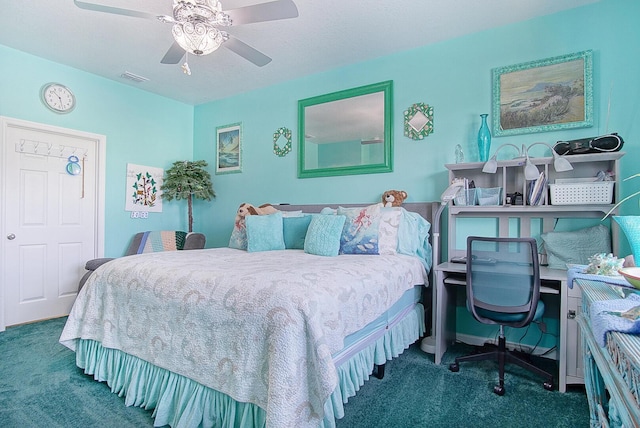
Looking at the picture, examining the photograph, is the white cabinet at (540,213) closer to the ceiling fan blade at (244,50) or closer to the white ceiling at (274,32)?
the white ceiling at (274,32)

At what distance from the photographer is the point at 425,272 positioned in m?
2.72

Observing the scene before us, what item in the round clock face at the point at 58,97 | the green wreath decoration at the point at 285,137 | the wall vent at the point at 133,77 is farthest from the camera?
the green wreath decoration at the point at 285,137

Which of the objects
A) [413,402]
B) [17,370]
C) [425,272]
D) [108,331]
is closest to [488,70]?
[425,272]

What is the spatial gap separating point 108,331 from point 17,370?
90 cm

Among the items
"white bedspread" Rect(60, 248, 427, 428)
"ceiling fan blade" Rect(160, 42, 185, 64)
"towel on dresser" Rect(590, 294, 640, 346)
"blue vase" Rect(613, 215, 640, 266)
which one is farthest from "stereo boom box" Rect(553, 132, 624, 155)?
"ceiling fan blade" Rect(160, 42, 185, 64)

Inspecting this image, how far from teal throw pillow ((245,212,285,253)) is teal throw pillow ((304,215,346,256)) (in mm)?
377

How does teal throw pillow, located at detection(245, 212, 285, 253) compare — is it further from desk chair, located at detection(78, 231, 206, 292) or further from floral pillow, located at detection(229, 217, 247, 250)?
desk chair, located at detection(78, 231, 206, 292)

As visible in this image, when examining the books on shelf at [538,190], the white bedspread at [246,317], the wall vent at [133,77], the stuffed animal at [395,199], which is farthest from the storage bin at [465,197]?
the wall vent at [133,77]

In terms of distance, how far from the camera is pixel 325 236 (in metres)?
2.62

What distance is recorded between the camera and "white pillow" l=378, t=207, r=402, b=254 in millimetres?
2605

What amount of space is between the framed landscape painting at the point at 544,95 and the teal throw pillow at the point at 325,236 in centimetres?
154

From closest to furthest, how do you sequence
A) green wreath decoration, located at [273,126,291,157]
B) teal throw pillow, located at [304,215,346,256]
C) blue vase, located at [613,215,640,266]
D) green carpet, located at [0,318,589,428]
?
1. blue vase, located at [613,215,640,266]
2. green carpet, located at [0,318,589,428]
3. teal throw pillow, located at [304,215,346,256]
4. green wreath decoration, located at [273,126,291,157]

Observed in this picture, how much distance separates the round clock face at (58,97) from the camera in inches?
133

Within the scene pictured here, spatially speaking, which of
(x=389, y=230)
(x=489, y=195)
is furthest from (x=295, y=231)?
(x=489, y=195)
